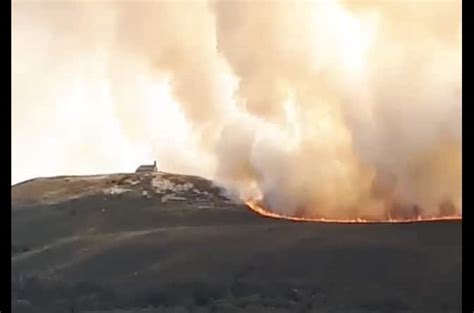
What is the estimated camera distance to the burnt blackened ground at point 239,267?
1559 inches

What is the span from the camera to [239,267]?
151 feet

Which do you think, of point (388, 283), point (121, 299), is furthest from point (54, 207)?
point (388, 283)

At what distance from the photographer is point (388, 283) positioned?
41.9 meters

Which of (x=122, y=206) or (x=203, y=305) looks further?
(x=122, y=206)

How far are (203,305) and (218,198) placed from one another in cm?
3439

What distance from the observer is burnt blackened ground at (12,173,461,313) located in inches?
1559

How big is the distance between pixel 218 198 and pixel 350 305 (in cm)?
3671

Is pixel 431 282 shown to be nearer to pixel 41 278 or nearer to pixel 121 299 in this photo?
pixel 121 299
